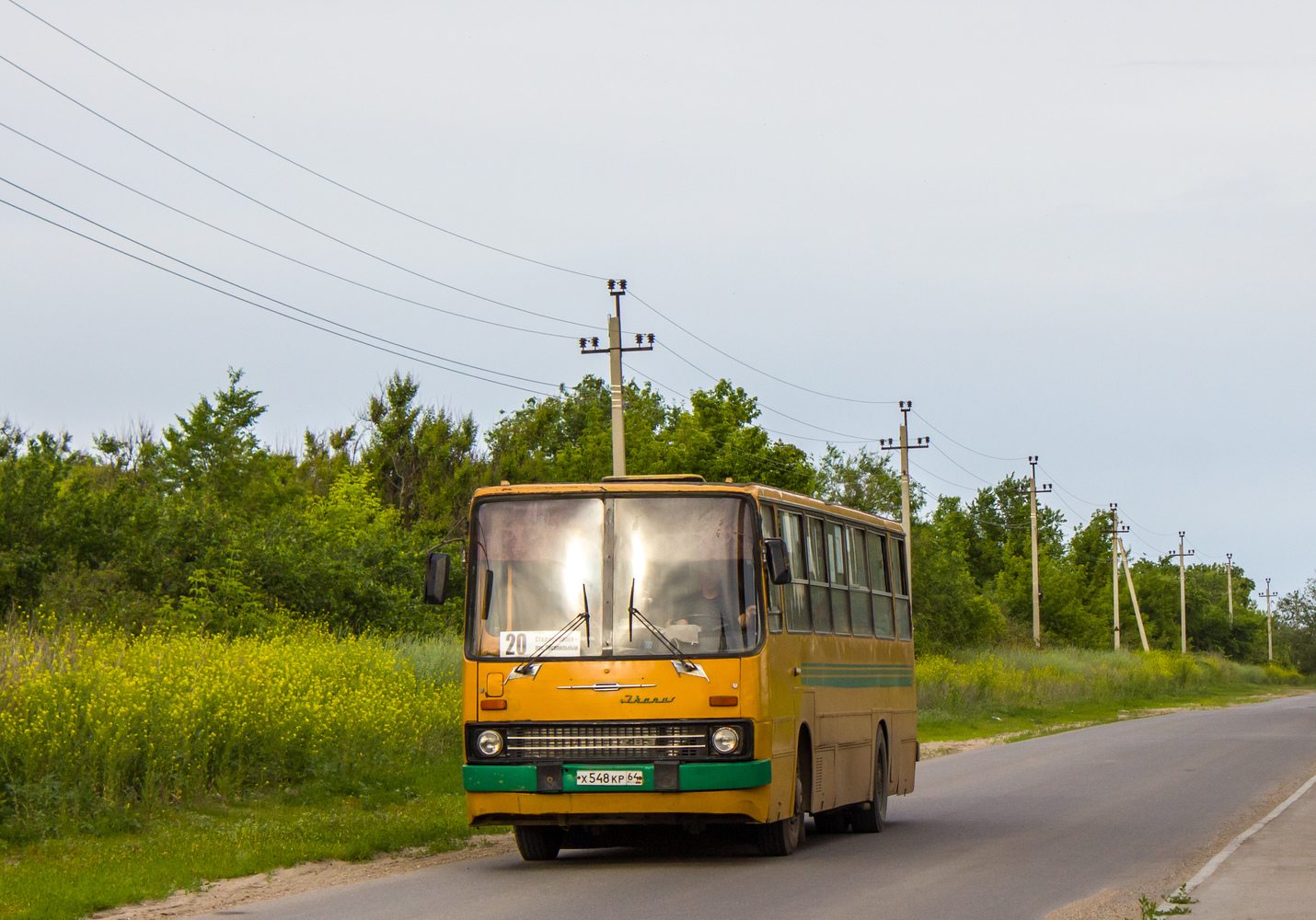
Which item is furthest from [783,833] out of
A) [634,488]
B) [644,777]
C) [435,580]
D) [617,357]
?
[617,357]

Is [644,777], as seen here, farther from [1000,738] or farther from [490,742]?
[1000,738]

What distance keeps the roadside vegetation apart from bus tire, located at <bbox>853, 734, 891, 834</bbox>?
13.8ft

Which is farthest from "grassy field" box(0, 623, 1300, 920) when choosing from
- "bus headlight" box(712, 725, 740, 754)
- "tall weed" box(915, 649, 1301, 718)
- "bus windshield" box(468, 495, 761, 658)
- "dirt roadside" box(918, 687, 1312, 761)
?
"tall weed" box(915, 649, 1301, 718)

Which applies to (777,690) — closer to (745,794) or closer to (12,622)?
(745,794)

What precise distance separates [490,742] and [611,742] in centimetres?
100

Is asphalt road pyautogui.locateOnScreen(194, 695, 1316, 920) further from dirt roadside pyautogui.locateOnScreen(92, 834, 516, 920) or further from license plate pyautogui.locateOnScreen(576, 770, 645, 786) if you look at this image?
license plate pyautogui.locateOnScreen(576, 770, 645, 786)

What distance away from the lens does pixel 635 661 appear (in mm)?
12961

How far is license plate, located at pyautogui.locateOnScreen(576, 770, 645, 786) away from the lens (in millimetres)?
12727

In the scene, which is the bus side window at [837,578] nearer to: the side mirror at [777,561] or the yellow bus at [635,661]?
the yellow bus at [635,661]

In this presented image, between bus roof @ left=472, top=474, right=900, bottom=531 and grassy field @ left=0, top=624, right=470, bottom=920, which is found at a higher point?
bus roof @ left=472, top=474, right=900, bottom=531

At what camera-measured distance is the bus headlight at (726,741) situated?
41.9 ft

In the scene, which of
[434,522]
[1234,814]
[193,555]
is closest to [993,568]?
[434,522]

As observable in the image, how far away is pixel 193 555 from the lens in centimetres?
3136

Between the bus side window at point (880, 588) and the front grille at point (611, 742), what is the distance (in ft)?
16.7
